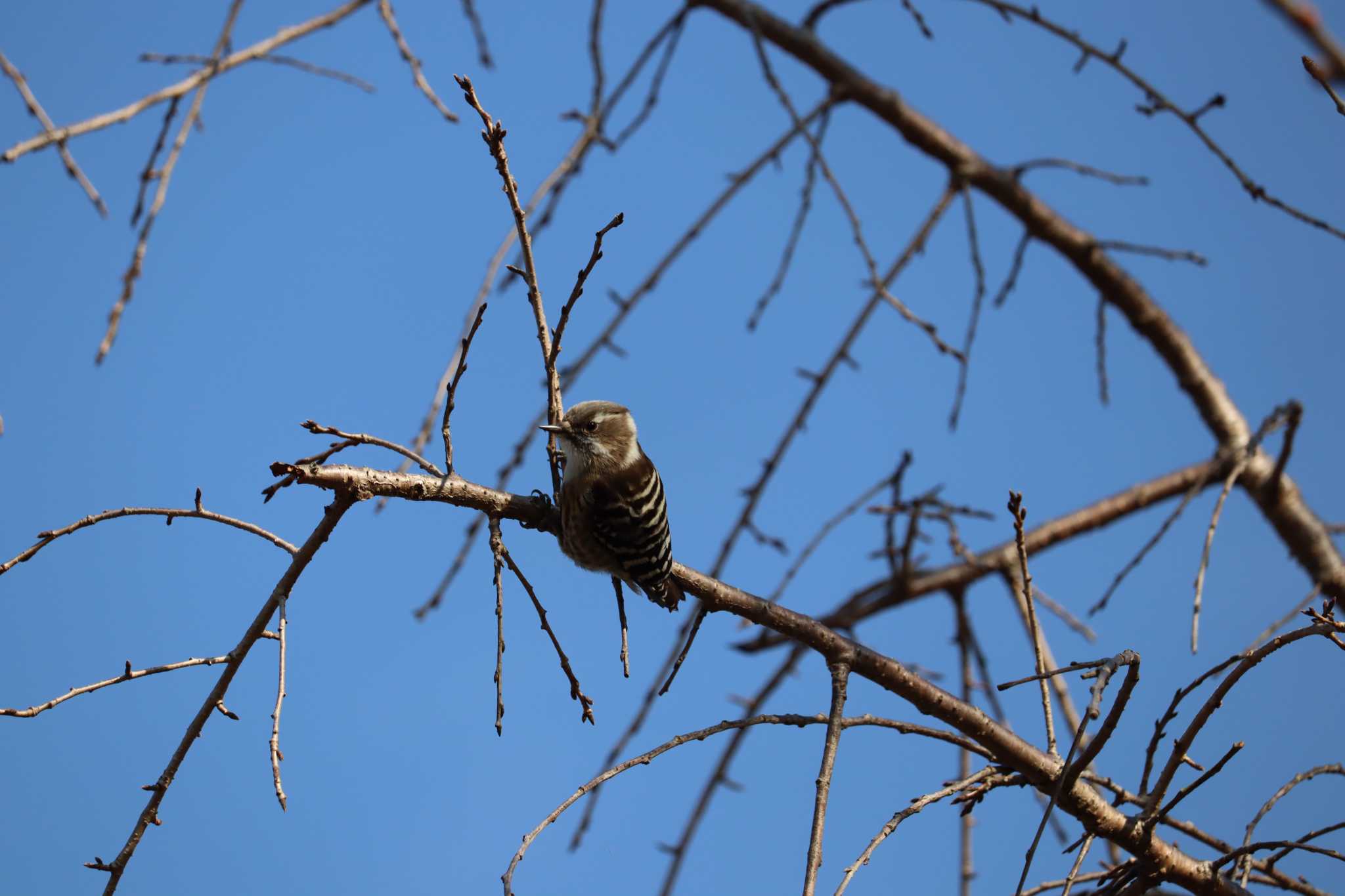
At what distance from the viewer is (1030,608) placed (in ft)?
7.66

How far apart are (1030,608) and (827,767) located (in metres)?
0.56

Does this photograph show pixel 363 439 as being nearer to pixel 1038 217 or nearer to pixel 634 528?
pixel 634 528

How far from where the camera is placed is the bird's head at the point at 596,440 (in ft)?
12.5

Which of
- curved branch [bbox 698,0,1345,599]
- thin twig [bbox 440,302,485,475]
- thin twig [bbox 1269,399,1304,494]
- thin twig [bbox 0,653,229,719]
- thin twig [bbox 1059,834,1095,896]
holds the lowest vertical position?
thin twig [bbox 1059,834,1095,896]

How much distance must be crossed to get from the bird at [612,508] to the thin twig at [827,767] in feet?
1.49

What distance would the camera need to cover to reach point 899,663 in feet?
8.51

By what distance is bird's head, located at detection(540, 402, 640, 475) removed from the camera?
3.80 m

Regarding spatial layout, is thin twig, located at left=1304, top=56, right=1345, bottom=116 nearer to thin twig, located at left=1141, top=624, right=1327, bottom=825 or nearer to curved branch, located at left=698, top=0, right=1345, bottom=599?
thin twig, located at left=1141, top=624, right=1327, bottom=825

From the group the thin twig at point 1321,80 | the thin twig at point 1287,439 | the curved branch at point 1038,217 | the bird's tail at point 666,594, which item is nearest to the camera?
the thin twig at point 1321,80

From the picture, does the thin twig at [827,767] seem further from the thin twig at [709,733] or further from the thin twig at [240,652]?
the thin twig at [240,652]

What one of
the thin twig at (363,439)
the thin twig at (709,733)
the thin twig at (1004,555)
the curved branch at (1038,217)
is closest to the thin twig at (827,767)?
the thin twig at (709,733)

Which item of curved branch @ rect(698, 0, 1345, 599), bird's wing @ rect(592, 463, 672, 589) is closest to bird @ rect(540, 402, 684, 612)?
bird's wing @ rect(592, 463, 672, 589)

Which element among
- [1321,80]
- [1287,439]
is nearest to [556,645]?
[1321,80]

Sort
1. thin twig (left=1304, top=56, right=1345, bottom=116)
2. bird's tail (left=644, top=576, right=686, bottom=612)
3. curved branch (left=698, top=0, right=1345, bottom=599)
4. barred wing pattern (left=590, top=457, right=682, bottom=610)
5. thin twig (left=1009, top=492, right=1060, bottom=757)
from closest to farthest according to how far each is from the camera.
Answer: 1. thin twig (left=1304, top=56, right=1345, bottom=116)
2. thin twig (left=1009, top=492, right=1060, bottom=757)
3. bird's tail (left=644, top=576, right=686, bottom=612)
4. barred wing pattern (left=590, top=457, right=682, bottom=610)
5. curved branch (left=698, top=0, right=1345, bottom=599)
